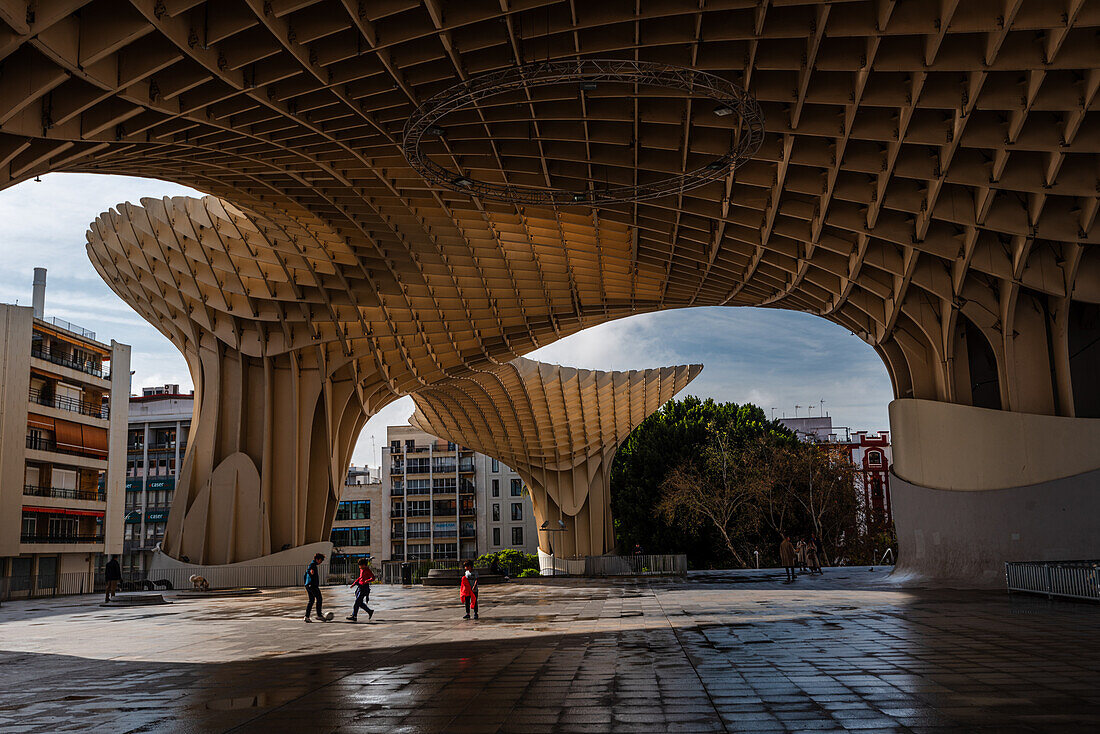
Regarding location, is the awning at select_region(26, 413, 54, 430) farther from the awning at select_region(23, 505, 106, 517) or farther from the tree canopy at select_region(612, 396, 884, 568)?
the tree canopy at select_region(612, 396, 884, 568)

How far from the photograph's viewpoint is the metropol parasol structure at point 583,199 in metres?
17.3

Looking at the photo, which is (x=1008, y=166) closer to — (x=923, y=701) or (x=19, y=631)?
(x=923, y=701)

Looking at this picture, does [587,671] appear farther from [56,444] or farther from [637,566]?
[56,444]

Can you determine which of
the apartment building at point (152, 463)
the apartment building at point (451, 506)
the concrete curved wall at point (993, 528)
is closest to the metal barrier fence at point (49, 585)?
the concrete curved wall at point (993, 528)

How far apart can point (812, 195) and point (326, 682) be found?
19.6 m

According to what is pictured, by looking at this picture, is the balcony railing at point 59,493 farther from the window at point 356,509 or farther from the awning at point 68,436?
the window at point 356,509

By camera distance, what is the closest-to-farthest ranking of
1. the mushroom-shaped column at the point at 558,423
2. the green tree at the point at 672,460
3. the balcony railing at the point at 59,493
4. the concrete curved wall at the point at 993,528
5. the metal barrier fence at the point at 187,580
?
the concrete curved wall at the point at 993,528
the metal barrier fence at the point at 187,580
the balcony railing at the point at 59,493
the mushroom-shaped column at the point at 558,423
the green tree at the point at 672,460

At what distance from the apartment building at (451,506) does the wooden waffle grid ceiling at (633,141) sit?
6905 centimetres

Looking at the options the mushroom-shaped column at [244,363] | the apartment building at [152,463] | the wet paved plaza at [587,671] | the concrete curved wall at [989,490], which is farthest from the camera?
the apartment building at [152,463]

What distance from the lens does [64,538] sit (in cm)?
5272

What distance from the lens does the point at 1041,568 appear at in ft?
72.9

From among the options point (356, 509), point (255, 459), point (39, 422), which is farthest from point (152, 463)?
point (255, 459)

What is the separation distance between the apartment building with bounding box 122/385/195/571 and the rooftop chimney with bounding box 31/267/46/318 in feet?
109

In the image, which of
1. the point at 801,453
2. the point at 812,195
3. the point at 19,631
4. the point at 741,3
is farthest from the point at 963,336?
the point at 19,631
